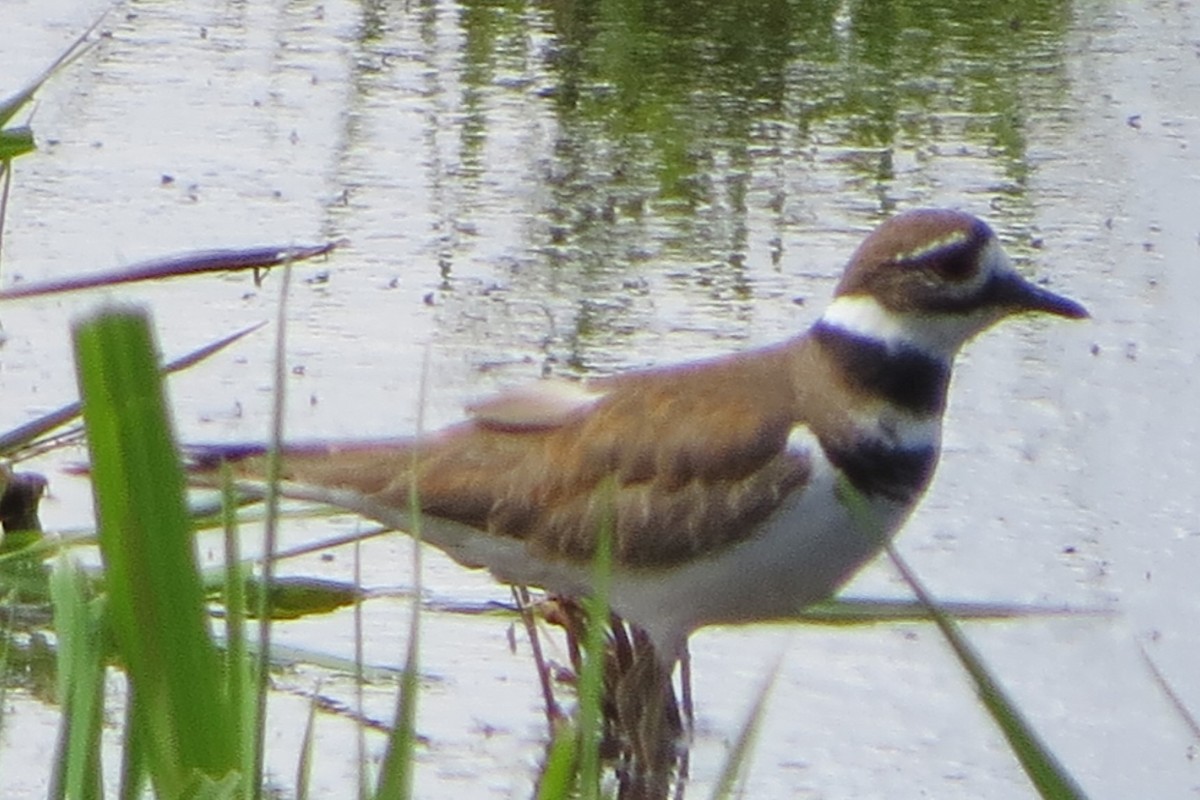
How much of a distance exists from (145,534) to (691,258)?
13.5 ft

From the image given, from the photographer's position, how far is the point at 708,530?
3629mm

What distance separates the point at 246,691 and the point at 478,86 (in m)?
4.86

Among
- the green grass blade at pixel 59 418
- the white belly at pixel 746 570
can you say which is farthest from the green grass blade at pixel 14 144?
the white belly at pixel 746 570

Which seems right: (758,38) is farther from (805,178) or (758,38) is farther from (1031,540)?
(1031,540)

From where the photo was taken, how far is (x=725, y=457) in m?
3.66

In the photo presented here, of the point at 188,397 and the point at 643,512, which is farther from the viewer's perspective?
the point at 188,397

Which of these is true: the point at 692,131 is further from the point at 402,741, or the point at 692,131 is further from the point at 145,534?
the point at 145,534

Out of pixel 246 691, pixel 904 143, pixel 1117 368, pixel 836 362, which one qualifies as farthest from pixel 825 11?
pixel 246 691

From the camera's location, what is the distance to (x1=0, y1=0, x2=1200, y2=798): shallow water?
374cm

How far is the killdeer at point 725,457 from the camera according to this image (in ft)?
11.7

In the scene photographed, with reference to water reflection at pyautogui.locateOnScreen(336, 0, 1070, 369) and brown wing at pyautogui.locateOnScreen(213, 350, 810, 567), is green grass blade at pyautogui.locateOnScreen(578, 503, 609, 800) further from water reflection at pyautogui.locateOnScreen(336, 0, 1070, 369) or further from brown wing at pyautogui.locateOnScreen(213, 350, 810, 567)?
water reflection at pyautogui.locateOnScreen(336, 0, 1070, 369)

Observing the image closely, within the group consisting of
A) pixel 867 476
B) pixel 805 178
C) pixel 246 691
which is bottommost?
pixel 805 178

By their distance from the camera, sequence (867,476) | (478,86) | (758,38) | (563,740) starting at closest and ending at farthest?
(563,740), (867,476), (478,86), (758,38)

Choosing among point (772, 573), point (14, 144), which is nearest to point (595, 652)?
point (14, 144)
